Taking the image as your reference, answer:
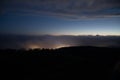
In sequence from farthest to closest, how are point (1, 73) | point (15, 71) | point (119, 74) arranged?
1. point (15, 71)
2. point (1, 73)
3. point (119, 74)

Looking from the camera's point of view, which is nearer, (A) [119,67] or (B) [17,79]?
(A) [119,67]

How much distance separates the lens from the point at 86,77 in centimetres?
2508

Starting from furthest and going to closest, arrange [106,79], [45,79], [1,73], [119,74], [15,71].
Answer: [15,71] → [1,73] → [45,79] → [106,79] → [119,74]

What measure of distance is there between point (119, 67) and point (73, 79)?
37.9ft

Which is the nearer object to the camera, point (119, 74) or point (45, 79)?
point (119, 74)

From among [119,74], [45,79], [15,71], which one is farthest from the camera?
[15,71]

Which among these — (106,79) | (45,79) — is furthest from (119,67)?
(45,79)

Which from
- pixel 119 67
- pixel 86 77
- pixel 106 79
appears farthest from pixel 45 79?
pixel 119 67

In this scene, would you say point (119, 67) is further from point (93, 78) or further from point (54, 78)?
point (54, 78)

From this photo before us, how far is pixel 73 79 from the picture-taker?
24188mm

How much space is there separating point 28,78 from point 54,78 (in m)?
3.47

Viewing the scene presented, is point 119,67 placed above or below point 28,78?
above

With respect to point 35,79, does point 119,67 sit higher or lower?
higher

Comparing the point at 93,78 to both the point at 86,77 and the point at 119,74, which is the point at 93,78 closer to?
the point at 86,77
